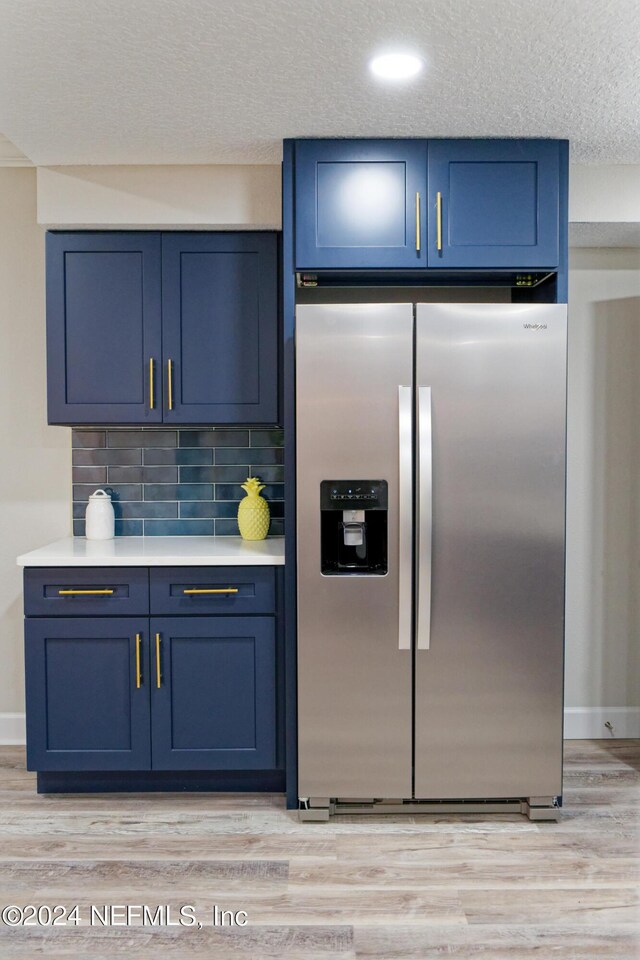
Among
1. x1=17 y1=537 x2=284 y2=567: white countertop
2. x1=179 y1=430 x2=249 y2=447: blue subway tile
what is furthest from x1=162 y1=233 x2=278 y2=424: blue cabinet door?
x1=17 y1=537 x2=284 y2=567: white countertop

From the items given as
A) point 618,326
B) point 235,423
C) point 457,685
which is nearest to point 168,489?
point 235,423

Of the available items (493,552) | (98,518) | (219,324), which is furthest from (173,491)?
(493,552)

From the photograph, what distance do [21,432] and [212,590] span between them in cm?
128

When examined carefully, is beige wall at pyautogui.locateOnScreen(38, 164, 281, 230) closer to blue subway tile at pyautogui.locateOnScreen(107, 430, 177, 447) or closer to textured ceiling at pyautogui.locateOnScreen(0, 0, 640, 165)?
textured ceiling at pyautogui.locateOnScreen(0, 0, 640, 165)

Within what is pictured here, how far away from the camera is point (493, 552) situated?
2494 mm

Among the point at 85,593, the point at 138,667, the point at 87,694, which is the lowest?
the point at 87,694

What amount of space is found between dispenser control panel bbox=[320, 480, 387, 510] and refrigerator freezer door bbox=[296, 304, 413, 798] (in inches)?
1.0

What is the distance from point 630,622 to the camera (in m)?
3.31

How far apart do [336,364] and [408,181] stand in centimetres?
73

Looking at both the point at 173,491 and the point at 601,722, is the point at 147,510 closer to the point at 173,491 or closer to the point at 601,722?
the point at 173,491

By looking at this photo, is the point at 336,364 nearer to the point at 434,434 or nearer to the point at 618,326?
the point at 434,434

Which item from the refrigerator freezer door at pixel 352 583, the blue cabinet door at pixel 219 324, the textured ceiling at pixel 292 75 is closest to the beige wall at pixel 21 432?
the textured ceiling at pixel 292 75

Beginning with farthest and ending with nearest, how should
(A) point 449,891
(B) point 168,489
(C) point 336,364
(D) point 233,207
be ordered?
1. (B) point 168,489
2. (D) point 233,207
3. (C) point 336,364
4. (A) point 449,891

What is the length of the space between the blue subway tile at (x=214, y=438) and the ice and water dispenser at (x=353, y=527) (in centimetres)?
83
